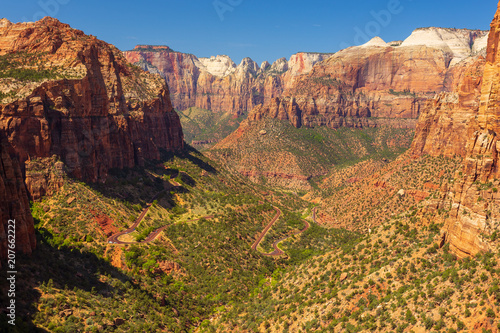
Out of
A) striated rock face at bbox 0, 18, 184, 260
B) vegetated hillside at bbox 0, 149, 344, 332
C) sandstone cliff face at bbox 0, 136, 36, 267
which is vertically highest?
striated rock face at bbox 0, 18, 184, 260

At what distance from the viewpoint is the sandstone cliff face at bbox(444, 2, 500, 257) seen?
140 ft

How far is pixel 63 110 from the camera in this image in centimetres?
8938

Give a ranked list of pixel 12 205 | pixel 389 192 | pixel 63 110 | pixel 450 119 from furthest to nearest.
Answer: pixel 389 192
pixel 450 119
pixel 63 110
pixel 12 205

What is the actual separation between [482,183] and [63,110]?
87.7 metres

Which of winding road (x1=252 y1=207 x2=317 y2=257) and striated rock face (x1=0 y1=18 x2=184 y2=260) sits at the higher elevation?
striated rock face (x1=0 y1=18 x2=184 y2=260)

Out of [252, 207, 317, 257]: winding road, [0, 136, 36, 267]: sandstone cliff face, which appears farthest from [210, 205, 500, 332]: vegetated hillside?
[0, 136, 36, 267]: sandstone cliff face

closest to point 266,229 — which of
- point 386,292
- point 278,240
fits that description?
point 278,240

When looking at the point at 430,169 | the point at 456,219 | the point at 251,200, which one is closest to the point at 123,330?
the point at 456,219

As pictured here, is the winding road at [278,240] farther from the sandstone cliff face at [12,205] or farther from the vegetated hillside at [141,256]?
the sandstone cliff face at [12,205]

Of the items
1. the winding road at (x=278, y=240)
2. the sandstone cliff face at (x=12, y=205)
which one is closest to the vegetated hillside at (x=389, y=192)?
the winding road at (x=278, y=240)

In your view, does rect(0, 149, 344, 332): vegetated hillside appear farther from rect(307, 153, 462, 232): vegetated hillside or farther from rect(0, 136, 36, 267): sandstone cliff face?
rect(307, 153, 462, 232): vegetated hillside

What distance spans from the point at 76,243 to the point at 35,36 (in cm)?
6685

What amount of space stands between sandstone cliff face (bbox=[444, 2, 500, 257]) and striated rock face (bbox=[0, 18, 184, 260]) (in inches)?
2389

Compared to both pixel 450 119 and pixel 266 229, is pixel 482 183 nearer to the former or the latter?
pixel 266 229
